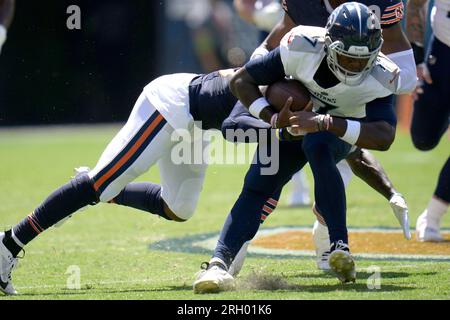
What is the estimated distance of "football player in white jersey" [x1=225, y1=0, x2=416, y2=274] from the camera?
477cm

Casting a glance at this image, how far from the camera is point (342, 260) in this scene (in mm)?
4227

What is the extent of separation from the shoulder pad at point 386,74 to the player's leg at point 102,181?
1.12 meters

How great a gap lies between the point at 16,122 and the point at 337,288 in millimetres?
15573

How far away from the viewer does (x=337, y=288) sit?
4.34 m

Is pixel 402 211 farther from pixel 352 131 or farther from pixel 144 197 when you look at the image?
pixel 144 197

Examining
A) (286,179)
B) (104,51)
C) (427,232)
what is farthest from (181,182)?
(104,51)

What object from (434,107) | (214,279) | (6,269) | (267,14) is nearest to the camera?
(214,279)

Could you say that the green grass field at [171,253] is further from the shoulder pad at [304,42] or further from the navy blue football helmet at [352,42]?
the shoulder pad at [304,42]

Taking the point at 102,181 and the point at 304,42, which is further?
the point at 102,181

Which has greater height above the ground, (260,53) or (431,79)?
(260,53)

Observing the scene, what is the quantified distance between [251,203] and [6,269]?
125 centimetres

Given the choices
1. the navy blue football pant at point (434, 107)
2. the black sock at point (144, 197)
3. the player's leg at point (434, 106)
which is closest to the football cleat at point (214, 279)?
the black sock at point (144, 197)

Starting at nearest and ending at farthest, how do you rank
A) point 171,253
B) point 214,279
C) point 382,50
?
point 214,279 < point 382,50 < point 171,253

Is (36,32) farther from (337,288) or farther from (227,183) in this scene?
(337,288)
